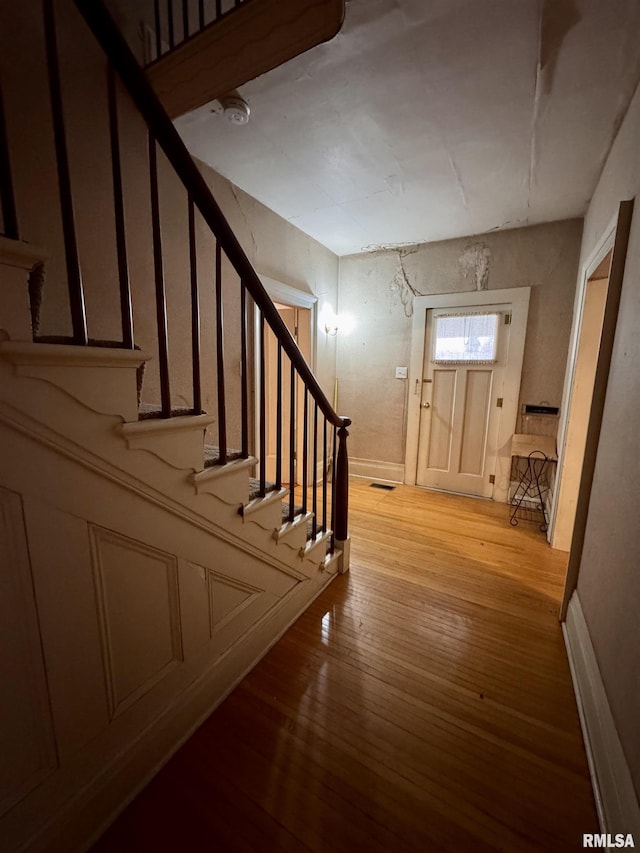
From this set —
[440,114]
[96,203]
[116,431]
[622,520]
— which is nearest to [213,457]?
[116,431]

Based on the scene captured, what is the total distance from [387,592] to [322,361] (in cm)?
258

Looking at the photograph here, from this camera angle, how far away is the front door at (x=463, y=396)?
3.43 meters

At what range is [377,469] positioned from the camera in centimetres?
418

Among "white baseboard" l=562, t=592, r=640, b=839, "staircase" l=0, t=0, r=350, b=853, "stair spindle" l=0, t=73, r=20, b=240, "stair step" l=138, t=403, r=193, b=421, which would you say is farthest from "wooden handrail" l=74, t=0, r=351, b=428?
"white baseboard" l=562, t=592, r=640, b=839

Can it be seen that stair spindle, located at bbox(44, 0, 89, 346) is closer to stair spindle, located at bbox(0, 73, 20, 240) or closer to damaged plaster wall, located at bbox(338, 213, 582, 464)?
stair spindle, located at bbox(0, 73, 20, 240)

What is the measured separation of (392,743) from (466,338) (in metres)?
3.34

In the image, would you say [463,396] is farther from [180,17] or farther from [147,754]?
[147,754]

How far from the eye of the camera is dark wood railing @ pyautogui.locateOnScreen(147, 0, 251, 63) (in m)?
1.36

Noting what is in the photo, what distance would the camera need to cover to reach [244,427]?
4.41 feet

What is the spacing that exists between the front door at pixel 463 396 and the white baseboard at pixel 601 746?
2.15m

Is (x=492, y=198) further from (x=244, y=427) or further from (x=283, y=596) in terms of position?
(x=283, y=596)

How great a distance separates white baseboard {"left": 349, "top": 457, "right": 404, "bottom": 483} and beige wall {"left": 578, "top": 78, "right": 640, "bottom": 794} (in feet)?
7.84

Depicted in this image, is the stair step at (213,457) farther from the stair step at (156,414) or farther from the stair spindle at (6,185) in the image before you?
the stair spindle at (6,185)

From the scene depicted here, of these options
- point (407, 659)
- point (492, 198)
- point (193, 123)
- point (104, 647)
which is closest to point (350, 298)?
point (492, 198)
